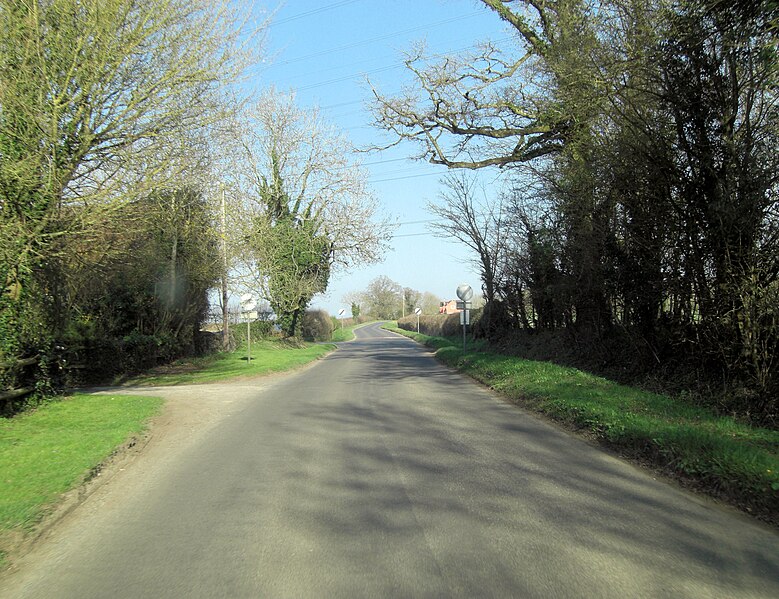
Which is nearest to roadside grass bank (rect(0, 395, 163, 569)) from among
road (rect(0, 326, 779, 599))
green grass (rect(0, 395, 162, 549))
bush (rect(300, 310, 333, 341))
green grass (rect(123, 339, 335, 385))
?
green grass (rect(0, 395, 162, 549))

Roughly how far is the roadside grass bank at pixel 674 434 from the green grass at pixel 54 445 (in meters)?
6.47

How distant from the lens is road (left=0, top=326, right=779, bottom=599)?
406cm

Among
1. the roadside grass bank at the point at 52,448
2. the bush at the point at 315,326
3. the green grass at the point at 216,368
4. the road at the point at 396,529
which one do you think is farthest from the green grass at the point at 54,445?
the bush at the point at 315,326

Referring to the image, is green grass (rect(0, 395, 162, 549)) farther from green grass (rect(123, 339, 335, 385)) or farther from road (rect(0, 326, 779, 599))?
green grass (rect(123, 339, 335, 385))

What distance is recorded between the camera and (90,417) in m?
10.6

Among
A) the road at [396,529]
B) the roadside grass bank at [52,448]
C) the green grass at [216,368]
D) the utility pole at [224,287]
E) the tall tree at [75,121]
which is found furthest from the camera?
the utility pole at [224,287]

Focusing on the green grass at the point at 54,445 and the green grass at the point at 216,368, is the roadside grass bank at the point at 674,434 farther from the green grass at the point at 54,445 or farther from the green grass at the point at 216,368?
the green grass at the point at 216,368

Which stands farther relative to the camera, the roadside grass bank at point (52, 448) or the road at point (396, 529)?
the roadside grass bank at point (52, 448)

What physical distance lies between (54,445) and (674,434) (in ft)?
26.6

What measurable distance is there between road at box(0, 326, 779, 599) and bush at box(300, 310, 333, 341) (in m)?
41.3

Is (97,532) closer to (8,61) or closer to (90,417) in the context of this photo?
(90,417)

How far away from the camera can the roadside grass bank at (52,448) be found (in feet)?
17.9

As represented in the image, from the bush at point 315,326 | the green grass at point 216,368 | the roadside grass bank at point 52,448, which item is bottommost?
the roadside grass bank at point 52,448

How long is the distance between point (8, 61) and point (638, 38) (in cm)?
1078
